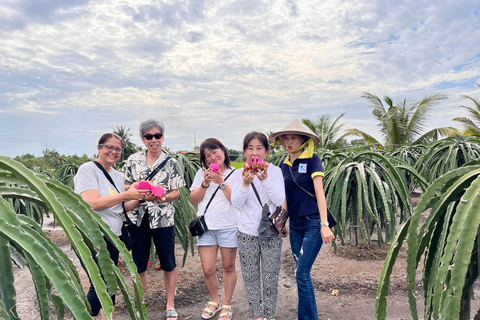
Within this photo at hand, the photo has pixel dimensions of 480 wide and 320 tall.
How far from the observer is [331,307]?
3582 mm

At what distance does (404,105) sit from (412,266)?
19445mm

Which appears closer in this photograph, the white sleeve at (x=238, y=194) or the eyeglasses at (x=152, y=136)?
the white sleeve at (x=238, y=194)

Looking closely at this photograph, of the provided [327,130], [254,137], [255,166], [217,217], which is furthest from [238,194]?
[327,130]

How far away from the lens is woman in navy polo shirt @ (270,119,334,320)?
9.32 feet

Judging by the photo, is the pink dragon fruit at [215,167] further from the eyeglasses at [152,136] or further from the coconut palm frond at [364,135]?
the coconut palm frond at [364,135]

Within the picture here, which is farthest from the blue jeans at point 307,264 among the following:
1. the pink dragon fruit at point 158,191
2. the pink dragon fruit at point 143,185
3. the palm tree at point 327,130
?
the palm tree at point 327,130

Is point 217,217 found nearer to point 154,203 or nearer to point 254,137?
point 154,203

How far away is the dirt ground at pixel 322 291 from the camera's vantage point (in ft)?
11.5

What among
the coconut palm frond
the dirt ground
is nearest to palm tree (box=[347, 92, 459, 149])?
the coconut palm frond

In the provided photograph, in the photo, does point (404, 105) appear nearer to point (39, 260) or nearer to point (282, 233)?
point (282, 233)

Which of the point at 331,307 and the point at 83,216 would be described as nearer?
the point at 83,216

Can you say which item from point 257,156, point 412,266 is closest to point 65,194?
point 412,266

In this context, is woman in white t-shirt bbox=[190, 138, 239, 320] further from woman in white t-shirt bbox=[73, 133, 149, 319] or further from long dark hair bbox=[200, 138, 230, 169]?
woman in white t-shirt bbox=[73, 133, 149, 319]

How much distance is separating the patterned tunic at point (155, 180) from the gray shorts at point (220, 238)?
0.36m
